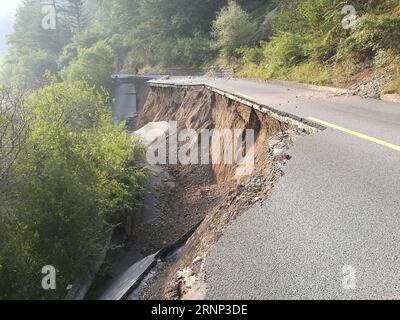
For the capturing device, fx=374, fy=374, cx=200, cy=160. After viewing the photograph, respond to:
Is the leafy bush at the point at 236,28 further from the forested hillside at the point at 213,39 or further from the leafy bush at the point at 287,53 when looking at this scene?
the leafy bush at the point at 287,53

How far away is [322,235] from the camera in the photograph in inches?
178

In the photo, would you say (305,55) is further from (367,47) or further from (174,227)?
(174,227)

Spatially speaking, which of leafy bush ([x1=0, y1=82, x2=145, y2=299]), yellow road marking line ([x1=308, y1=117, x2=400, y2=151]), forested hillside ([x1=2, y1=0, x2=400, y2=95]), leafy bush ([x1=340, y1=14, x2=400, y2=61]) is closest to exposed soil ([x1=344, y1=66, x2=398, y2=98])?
forested hillside ([x1=2, y1=0, x2=400, y2=95])

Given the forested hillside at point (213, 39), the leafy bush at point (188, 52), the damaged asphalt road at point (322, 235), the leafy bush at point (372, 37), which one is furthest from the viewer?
the leafy bush at point (188, 52)

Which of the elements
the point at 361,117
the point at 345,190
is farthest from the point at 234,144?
the point at 345,190

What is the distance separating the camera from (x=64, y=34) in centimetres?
7244

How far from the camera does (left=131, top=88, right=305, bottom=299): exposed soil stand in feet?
18.1

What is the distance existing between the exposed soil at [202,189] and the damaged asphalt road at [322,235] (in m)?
0.37

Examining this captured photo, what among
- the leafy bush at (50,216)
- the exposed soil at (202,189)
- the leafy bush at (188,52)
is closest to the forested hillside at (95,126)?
the leafy bush at (50,216)

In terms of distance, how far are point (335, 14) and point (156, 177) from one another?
11413 mm

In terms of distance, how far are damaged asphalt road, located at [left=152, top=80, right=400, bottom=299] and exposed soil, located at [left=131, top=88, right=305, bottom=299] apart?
0.37m

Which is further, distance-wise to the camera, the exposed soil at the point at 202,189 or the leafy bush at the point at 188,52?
the leafy bush at the point at 188,52

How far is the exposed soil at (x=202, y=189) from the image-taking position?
217 inches

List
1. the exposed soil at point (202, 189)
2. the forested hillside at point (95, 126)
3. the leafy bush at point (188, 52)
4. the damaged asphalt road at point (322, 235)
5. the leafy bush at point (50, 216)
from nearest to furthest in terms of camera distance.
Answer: the damaged asphalt road at point (322, 235)
the exposed soil at point (202, 189)
the leafy bush at point (50, 216)
the forested hillside at point (95, 126)
the leafy bush at point (188, 52)
